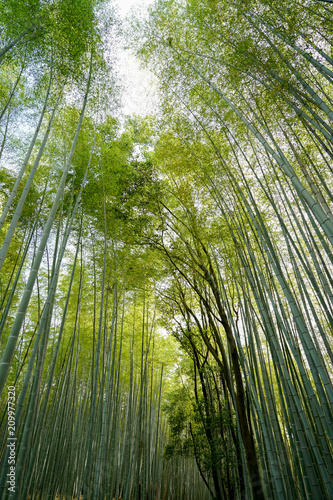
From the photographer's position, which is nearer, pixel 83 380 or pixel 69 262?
pixel 69 262

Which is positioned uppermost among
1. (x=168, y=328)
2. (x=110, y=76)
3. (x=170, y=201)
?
(x=110, y=76)

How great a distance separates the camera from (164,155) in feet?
14.3

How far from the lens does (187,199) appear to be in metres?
4.50

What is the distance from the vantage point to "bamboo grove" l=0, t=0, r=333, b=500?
2.36 meters

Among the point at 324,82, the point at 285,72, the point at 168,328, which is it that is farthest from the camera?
the point at 168,328

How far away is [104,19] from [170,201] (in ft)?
9.40

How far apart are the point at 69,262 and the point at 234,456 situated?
4.99 meters

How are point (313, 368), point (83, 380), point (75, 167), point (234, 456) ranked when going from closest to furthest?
point (313, 368)
point (234, 456)
point (75, 167)
point (83, 380)

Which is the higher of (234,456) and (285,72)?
(285,72)

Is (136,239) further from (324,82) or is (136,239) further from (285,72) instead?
(324,82)

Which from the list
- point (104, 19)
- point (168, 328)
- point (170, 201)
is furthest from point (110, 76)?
point (168, 328)

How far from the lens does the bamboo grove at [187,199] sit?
2.36 meters

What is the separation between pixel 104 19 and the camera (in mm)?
3730

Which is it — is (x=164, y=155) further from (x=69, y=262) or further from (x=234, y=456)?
(x=234, y=456)
